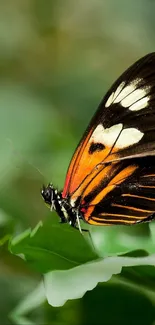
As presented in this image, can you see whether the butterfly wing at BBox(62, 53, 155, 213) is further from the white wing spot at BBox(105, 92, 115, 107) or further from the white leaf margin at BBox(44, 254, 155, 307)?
the white leaf margin at BBox(44, 254, 155, 307)

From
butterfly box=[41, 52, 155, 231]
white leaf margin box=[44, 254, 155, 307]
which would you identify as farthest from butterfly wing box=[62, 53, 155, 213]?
white leaf margin box=[44, 254, 155, 307]

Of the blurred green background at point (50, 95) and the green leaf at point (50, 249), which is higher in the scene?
the blurred green background at point (50, 95)

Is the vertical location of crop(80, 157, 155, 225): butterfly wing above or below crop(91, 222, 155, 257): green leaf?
above

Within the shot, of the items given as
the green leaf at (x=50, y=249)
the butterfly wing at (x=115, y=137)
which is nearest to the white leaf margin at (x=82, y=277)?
the green leaf at (x=50, y=249)

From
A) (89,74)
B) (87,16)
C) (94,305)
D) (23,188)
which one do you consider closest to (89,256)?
(94,305)

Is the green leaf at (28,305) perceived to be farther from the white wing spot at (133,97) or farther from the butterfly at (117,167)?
the white wing spot at (133,97)

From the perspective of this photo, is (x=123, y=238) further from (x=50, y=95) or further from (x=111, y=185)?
(x=50, y=95)
